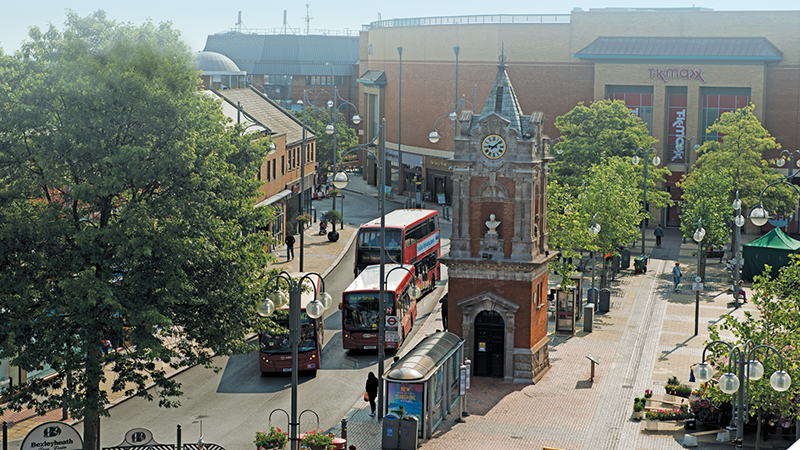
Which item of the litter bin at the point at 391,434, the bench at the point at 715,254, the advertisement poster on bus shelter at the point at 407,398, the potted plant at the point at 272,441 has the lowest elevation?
the litter bin at the point at 391,434

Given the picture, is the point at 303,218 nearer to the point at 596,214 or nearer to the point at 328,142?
the point at 596,214

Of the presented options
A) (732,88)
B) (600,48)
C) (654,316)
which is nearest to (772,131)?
(732,88)

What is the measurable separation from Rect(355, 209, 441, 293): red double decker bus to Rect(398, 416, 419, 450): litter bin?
1946 centimetres

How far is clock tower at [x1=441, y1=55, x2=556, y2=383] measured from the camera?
119 ft

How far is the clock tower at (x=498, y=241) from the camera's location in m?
36.4

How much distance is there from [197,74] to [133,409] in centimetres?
1234

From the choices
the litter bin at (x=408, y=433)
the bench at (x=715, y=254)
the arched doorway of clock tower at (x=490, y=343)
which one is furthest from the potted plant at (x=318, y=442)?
the bench at (x=715, y=254)

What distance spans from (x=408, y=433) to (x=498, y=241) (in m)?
9.88

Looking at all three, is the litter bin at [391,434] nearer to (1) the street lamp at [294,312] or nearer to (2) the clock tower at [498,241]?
(1) the street lamp at [294,312]

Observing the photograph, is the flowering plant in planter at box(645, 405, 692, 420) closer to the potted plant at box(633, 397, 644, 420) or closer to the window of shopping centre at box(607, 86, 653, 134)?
the potted plant at box(633, 397, 644, 420)

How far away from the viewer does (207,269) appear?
28.9 meters

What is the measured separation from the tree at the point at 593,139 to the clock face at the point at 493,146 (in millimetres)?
30102

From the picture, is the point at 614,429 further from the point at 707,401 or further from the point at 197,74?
the point at 197,74

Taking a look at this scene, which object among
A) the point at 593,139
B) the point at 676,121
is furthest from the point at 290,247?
the point at 676,121
